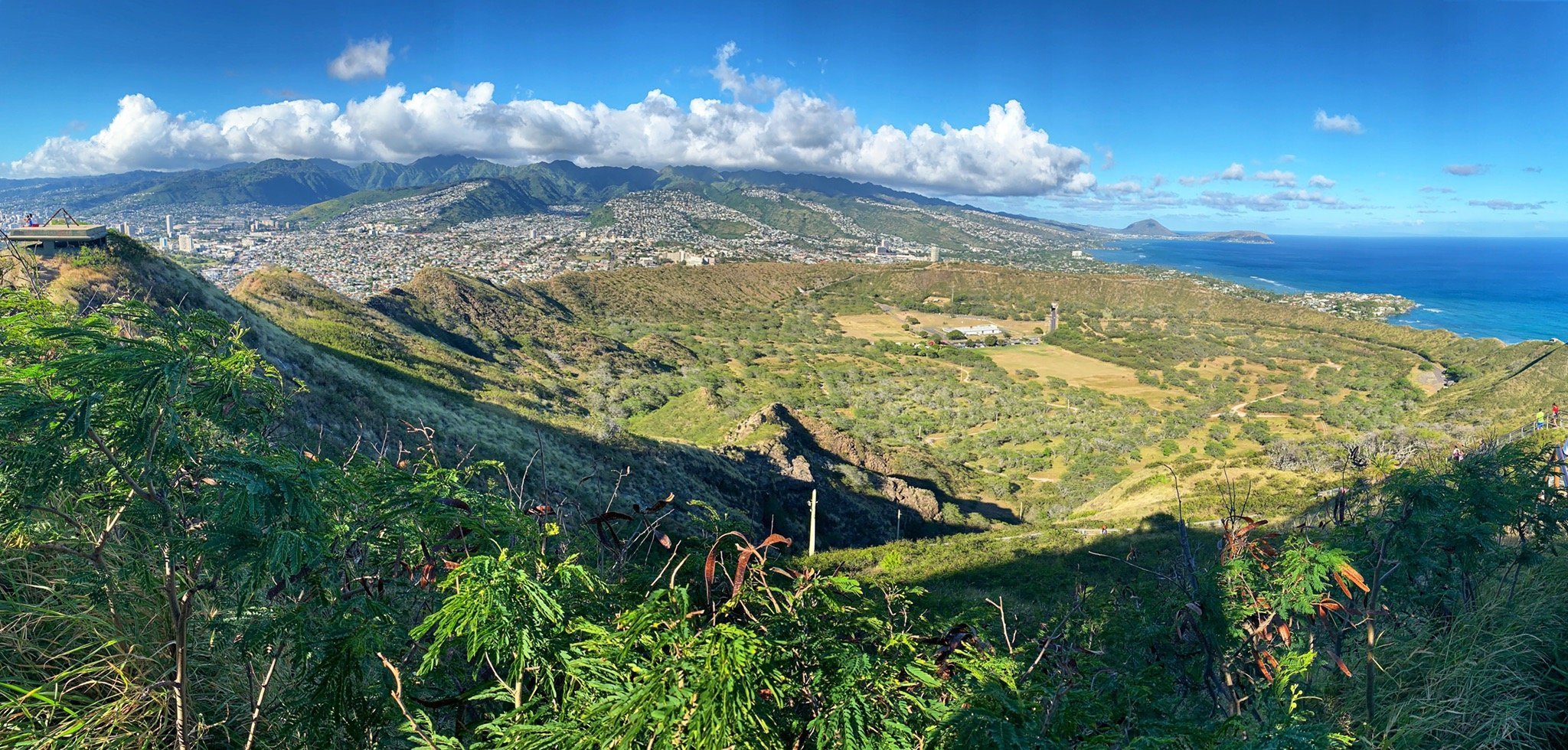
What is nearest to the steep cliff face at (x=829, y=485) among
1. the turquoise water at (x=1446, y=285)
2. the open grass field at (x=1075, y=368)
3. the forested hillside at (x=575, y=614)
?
the forested hillside at (x=575, y=614)

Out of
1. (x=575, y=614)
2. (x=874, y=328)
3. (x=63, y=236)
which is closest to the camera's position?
(x=575, y=614)

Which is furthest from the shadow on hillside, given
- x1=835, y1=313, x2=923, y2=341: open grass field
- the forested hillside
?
x1=835, y1=313, x2=923, y2=341: open grass field

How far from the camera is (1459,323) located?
8794 cm

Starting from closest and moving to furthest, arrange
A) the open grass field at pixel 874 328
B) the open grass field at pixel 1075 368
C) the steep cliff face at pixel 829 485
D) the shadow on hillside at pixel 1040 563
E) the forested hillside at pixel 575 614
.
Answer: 1. the forested hillside at pixel 575 614
2. the shadow on hillside at pixel 1040 563
3. the steep cliff face at pixel 829 485
4. the open grass field at pixel 1075 368
5. the open grass field at pixel 874 328

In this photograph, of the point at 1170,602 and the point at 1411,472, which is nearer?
the point at 1170,602

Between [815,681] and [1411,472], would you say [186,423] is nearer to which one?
[815,681]

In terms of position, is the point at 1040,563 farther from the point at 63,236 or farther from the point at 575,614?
the point at 63,236

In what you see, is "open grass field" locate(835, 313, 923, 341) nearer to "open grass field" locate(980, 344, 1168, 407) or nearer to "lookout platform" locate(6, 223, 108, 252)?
"open grass field" locate(980, 344, 1168, 407)

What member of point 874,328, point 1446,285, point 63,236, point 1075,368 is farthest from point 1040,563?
point 1446,285

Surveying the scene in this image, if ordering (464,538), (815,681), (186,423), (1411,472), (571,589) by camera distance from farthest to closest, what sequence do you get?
(1411,472) → (464,538) → (186,423) → (571,589) → (815,681)

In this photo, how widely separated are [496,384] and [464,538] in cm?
3440

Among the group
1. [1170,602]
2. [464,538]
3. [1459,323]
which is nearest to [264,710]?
[464,538]

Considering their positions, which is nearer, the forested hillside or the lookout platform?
the forested hillside

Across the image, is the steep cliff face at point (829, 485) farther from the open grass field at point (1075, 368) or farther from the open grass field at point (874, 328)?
the open grass field at point (874, 328)
